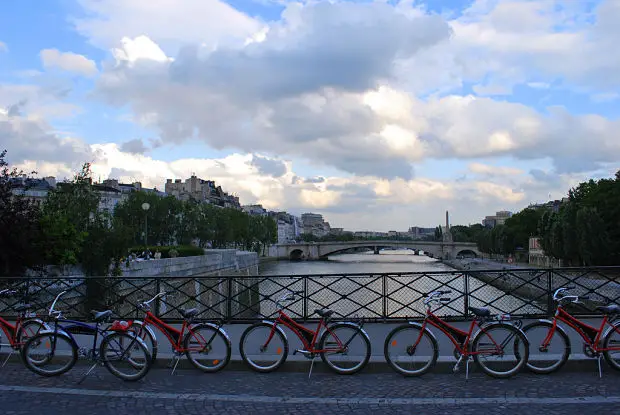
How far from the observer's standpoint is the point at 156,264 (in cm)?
2995

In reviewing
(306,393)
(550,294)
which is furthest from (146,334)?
(550,294)

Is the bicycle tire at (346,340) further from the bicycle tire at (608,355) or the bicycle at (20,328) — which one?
the bicycle at (20,328)

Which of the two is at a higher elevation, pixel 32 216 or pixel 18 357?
pixel 32 216

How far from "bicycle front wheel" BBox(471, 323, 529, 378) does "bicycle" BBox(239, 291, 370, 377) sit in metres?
1.46

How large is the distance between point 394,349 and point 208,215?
8412 cm

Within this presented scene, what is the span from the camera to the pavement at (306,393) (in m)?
6.48

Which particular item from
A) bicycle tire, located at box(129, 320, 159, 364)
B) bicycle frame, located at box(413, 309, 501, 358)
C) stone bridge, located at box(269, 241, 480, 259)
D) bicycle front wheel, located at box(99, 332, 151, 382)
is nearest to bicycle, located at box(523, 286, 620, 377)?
bicycle frame, located at box(413, 309, 501, 358)

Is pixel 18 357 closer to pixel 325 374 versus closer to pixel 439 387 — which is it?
pixel 325 374

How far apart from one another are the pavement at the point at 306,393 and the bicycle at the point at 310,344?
0.55ft

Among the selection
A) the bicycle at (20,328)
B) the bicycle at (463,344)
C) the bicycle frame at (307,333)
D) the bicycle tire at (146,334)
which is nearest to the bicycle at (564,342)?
the bicycle at (463,344)

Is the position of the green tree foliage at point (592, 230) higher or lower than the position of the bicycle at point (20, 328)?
higher

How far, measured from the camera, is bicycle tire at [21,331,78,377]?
26.6 ft

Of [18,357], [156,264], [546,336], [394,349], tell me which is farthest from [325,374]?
[156,264]

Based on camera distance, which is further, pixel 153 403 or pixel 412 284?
pixel 412 284
